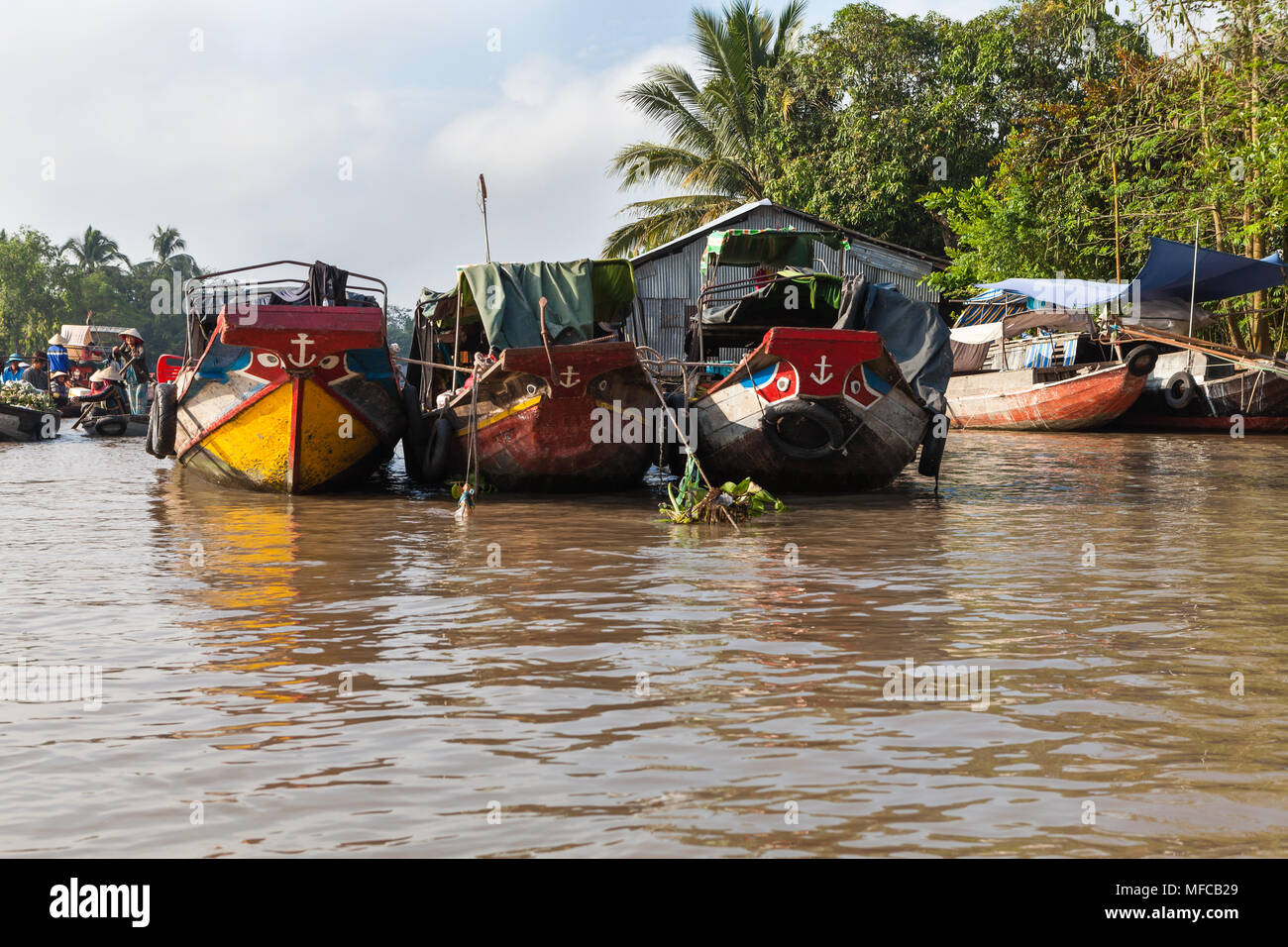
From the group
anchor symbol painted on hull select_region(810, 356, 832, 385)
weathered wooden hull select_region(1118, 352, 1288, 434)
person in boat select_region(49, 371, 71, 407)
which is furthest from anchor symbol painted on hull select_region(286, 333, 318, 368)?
person in boat select_region(49, 371, 71, 407)

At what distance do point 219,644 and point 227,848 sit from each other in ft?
7.76

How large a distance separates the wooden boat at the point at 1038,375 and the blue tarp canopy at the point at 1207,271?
4.52 ft

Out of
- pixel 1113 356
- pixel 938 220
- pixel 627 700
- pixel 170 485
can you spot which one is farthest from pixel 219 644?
pixel 938 220

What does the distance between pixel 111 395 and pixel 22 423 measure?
10.4ft

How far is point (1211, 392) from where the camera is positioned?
73.5 ft

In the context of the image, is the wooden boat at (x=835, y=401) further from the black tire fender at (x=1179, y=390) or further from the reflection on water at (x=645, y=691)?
the black tire fender at (x=1179, y=390)

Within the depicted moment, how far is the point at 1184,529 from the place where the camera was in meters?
9.27

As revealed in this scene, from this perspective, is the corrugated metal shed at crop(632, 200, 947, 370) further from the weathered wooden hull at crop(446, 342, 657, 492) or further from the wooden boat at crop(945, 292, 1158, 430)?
the weathered wooden hull at crop(446, 342, 657, 492)

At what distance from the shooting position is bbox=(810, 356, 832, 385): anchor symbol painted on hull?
36.9 ft

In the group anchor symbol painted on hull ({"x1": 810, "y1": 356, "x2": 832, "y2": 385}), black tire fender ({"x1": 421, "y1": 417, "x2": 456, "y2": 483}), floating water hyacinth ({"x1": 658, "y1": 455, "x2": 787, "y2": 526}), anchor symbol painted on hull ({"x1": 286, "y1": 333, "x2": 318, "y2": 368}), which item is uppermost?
anchor symbol painted on hull ({"x1": 286, "y1": 333, "x2": 318, "y2": 368})

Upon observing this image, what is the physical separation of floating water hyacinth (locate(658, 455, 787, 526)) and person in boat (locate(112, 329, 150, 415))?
1723 centimetres

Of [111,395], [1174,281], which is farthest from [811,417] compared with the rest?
[111,395]

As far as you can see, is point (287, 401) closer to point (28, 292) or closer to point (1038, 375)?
point (1038, 375)

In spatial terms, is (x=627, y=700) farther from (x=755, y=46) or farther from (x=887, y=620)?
(x=755, y=46)
